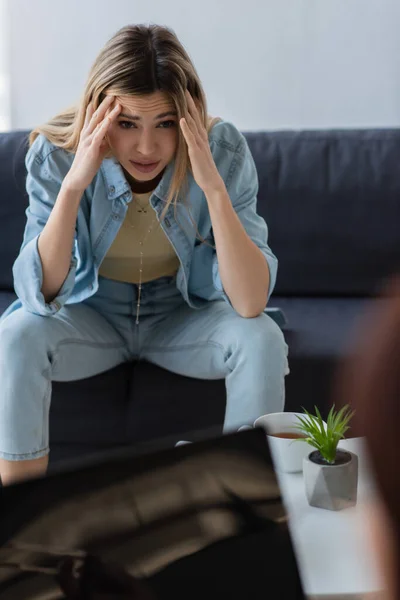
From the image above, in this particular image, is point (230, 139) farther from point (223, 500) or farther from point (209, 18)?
point (223, 500)

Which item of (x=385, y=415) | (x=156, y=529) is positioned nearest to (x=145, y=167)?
(x=156, y=529)

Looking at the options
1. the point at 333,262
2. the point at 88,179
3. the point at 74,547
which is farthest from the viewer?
the point at 333,262

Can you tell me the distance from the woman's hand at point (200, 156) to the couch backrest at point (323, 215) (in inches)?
25.1

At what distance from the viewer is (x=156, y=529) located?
60cm

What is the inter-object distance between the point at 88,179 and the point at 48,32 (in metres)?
1.34

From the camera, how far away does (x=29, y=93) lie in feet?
9.37

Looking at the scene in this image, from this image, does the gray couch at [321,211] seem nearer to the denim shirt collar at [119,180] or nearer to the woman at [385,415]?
the denim shirt collar at [119,180]

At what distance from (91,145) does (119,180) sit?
0.13 m

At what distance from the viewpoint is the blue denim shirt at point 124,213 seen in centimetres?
177

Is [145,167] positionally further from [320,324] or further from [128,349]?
[320,324]

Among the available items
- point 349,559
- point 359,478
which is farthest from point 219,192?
point 349,559

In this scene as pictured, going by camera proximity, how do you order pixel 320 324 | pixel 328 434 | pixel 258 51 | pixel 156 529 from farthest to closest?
pixel 258 51
pixel 320 324
pixel 328 434
pixel 156 529

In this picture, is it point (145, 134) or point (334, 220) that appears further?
point (334, 220)

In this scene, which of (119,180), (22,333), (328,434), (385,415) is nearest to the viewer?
(385,415)
